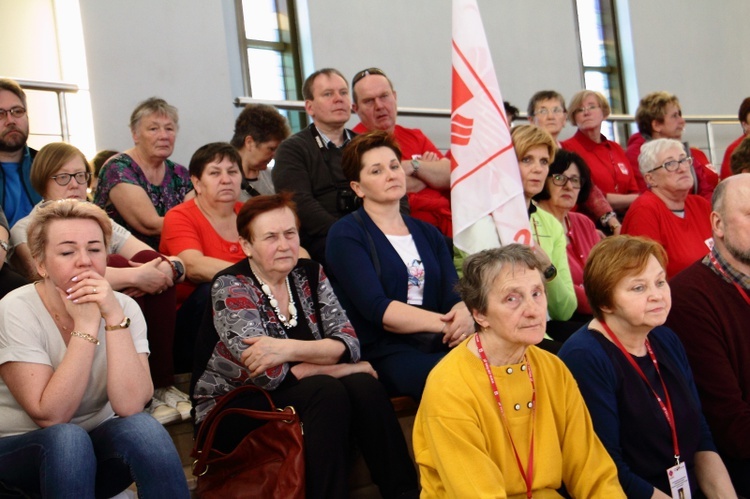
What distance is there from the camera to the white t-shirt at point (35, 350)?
2.36 meters

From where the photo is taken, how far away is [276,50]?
6.48 metres

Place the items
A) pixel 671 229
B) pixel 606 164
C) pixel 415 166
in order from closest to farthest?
1. pixel 671 229
2. pixel 415 166
3. pixel 606 164

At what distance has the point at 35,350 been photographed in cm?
236

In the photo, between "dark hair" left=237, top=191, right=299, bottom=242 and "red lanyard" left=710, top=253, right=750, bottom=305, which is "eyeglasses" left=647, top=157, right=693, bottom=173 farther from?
"dark hair" left=237, top=191, right=299, bottom=242

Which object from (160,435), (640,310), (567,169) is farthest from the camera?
(567,169)

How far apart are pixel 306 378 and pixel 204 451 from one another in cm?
36

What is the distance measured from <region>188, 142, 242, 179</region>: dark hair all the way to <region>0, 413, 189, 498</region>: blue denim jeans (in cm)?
158

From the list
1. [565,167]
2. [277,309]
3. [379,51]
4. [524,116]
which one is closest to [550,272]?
[565,167]

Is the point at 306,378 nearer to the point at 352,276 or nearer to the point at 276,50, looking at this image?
the point at 352,276

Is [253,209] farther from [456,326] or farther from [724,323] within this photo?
[724,323]

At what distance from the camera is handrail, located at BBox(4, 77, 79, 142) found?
471 centimetres

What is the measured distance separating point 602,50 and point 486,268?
6.43 meters

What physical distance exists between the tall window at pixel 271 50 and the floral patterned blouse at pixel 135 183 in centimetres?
214

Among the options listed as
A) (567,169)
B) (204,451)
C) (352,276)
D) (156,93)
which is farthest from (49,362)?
(156,93)
